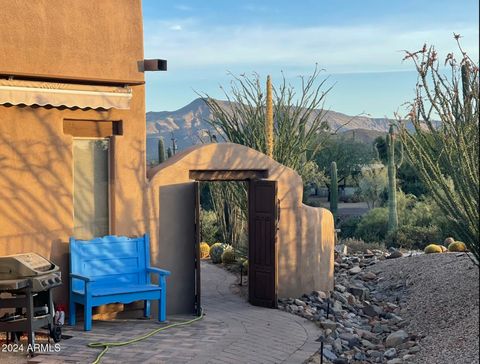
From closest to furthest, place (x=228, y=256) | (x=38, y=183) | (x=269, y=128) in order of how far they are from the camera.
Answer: (x=38, y=183) → (x=269, y=128) → (x=228, y=256)

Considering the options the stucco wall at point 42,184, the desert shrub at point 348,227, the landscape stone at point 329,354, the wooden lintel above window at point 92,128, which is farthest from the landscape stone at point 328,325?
the desert shrub at point 348,227

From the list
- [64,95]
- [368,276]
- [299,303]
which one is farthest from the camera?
[368,276]

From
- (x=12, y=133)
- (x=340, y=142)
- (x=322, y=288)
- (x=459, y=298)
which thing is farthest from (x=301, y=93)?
(x=340, y=142)

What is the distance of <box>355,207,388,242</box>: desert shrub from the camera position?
2930 cm

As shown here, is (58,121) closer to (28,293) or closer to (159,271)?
(159,271)

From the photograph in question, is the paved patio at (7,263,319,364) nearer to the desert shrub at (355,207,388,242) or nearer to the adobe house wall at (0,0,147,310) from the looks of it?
the adobe house wall at (0,0,147,310)

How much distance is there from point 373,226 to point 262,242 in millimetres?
17111

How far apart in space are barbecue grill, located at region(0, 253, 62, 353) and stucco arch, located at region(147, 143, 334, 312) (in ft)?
8.69

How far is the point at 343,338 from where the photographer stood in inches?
471

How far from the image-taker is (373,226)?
3009 cm

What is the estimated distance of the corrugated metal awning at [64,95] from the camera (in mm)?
10688

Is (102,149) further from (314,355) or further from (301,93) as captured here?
(301,93)

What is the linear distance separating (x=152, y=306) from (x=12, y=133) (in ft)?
11.7

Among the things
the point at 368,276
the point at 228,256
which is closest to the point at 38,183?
the point at 228,256
